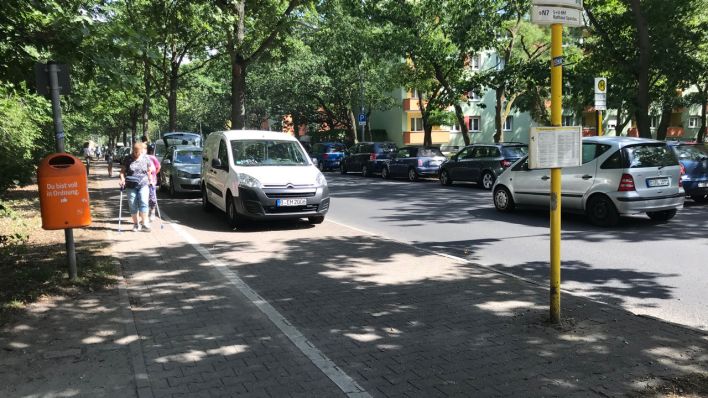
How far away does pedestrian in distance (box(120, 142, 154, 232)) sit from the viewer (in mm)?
10438

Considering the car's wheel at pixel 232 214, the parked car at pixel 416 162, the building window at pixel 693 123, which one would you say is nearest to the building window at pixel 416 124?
the parked car at pixel 416 162

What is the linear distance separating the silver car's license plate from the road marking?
7447 millimetres

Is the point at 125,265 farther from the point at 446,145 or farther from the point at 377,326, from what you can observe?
the point at 446,145

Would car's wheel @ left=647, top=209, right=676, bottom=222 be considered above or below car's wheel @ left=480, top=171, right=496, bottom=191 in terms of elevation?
below

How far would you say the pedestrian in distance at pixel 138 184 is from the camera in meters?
10.4

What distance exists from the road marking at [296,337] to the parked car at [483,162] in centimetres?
1210

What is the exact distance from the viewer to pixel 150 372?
13.4 feet

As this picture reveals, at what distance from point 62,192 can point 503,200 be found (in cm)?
904

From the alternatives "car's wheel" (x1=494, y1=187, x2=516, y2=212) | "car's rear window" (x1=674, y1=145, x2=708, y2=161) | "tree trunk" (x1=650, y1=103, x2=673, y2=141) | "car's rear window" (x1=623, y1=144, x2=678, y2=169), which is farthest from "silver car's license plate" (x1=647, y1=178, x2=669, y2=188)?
"tree trunk" (x1=650, y1=103, x2=673, y2=141)

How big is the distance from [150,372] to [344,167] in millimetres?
25496

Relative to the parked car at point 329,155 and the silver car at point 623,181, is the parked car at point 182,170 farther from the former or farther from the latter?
the parked car at point 329,155

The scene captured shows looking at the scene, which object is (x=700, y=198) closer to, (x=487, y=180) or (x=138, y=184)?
(x=487, y=180)

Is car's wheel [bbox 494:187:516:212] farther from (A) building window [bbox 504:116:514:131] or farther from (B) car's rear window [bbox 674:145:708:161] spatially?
(A) building window [bbox 504:116:514:131]

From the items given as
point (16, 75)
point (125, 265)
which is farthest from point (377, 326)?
point (16, 75)
